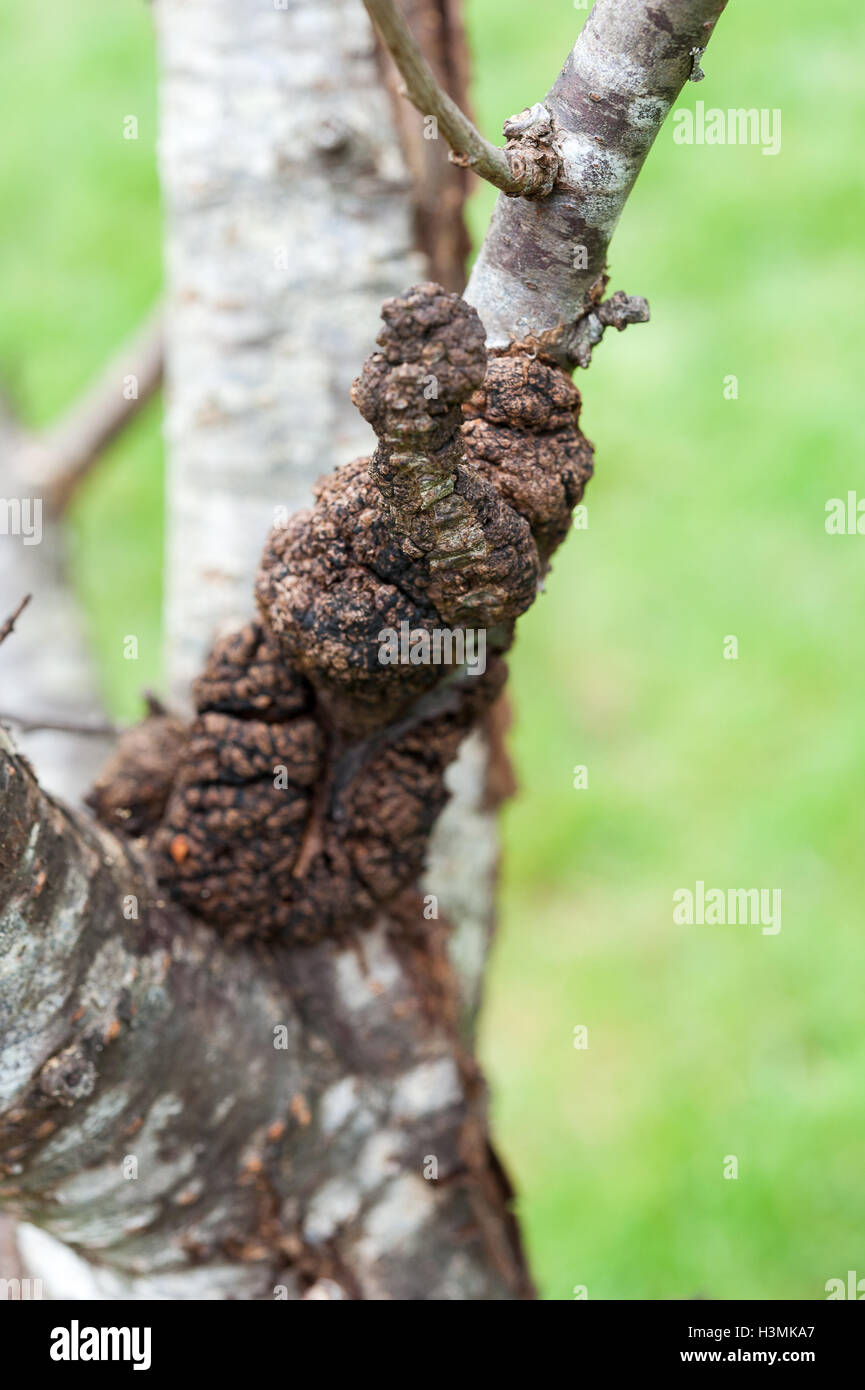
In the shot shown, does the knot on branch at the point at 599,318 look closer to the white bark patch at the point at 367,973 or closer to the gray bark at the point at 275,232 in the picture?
the gray bark at the point at 275,232

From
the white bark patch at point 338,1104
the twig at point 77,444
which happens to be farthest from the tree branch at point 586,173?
the twig at point 77,444

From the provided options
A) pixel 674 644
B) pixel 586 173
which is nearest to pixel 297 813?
pixel 586 173

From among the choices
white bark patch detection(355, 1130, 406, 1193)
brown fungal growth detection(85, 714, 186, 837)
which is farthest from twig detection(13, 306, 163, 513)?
white bark patch detection(355, 1130, 406, 1193)

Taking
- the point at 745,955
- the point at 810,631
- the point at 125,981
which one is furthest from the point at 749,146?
the point at 125,981

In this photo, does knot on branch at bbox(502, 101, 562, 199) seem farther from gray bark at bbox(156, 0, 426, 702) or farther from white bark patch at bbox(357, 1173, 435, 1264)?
white bark patch at bbox(357, 1173, 435, 1264)

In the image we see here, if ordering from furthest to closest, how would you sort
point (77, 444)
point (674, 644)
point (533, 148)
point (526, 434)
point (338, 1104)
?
point (674, 644) < point (77, 444) < point (338, 1104) < point (526, 434) < point (533, 148)

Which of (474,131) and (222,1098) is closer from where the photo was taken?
(474,131)

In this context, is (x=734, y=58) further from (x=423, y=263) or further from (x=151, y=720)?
(x=151, y=720)

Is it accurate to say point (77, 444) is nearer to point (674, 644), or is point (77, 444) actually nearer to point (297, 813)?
point (674, 644)
